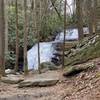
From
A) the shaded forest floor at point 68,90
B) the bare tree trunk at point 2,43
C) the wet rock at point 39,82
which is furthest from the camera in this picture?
the bare tree trunk at point 2,43

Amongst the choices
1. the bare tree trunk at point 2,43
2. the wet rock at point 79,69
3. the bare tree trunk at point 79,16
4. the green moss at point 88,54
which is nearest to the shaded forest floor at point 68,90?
the wet rock at point 79,69

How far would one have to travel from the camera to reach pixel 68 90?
10648 millimetres

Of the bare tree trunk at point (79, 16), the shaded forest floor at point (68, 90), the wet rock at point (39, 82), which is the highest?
the bare tree trunk at point (79, 16)

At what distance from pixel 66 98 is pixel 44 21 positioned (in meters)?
18.9

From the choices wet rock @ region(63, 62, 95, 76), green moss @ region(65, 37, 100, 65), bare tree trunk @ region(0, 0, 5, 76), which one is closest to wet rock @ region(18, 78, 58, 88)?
wet rock @ region(63, 62, 95, 76)

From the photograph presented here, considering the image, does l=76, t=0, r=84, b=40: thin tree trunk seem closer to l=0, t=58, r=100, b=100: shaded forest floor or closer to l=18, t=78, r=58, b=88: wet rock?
l=0, t=58, r=100, b=100: shaded forest floor

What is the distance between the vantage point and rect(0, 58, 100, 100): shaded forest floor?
932 cm

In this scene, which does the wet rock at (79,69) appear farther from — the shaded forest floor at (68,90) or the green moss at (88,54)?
the green moss at (88,54)

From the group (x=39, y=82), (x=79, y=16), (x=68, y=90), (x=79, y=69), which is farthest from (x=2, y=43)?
(x=68, y=90)

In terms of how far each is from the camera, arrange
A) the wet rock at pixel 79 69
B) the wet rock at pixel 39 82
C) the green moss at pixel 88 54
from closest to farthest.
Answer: the wet rock at pixel 79 69, the wet rock at pixel 39 82, the green moss at pixel 88 54

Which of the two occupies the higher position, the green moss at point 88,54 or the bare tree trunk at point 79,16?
the bare tree trunk at point 79,16

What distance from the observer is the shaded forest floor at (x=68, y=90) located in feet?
30.6

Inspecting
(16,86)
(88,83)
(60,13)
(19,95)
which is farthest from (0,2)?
(60,13)

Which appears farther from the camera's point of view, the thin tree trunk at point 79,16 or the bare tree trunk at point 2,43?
the thin tree trunk at point 79,16
